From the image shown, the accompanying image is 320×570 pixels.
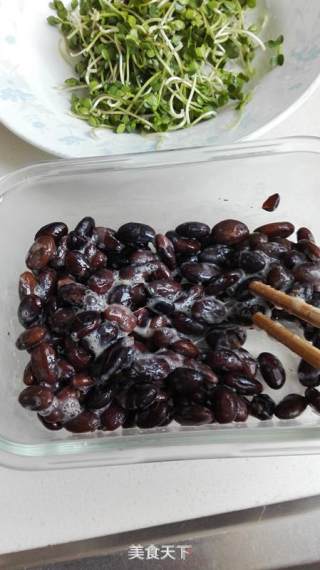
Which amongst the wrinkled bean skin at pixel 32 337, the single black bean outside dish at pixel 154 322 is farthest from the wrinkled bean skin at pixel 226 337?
the wrinkled bean skin at pixel 32 337

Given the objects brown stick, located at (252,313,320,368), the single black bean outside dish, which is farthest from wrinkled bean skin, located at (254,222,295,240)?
brown stick, located at (252,313,320,368)

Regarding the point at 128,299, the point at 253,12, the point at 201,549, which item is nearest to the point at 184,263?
the point at 128,299

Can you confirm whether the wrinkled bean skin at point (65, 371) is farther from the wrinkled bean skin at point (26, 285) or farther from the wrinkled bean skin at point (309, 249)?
the wrinkled bean skin at point (309, 249)

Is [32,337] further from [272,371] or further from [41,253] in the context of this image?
[272,371]

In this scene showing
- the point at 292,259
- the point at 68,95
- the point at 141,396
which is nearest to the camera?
the point at 141,396

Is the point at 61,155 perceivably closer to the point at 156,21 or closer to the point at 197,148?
the point at 197,148

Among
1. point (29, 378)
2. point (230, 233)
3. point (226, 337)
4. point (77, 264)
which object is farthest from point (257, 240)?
point (29, 378)

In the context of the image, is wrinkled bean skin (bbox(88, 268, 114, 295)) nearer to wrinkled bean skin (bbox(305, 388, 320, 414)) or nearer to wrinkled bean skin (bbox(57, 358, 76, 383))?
wrinkled bean skin (bbox(57, 358, 76, 383))

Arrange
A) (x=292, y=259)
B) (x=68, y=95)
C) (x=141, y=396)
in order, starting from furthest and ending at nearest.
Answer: (x=68, y=95) → (x=292, y=259) → (x=141, y=396)
